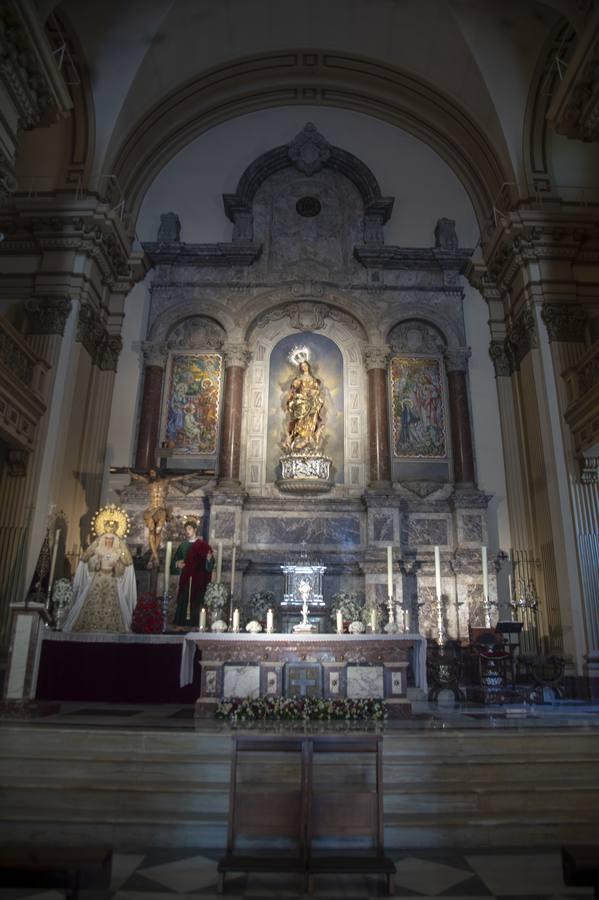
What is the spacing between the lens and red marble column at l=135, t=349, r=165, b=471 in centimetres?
1277

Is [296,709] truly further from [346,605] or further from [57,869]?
[57,869]

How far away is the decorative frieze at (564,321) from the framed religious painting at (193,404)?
6513 mm

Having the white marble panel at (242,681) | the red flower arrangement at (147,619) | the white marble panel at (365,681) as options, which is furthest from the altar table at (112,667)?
the white marble panel at (365,681)

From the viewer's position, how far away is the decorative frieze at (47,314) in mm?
11516

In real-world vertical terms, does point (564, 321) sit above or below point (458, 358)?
below

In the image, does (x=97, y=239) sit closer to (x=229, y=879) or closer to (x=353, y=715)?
(x=353, y=715)

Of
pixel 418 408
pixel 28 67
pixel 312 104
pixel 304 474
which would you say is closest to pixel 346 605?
pixel 304 474

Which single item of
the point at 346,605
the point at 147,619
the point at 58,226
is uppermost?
the point at 58,226

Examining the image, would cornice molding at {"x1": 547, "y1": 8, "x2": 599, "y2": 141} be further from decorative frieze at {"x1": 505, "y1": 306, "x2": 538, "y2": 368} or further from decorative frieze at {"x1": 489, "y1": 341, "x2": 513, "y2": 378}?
decorative frieze at {"x1": 489, "y1": 341, "x2": 513, "y2": 378}

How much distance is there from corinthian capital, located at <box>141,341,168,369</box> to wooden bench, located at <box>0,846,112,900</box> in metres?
10.9

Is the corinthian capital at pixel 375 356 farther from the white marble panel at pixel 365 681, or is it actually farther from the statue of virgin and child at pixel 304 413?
the white marble panel at pixel 365 681

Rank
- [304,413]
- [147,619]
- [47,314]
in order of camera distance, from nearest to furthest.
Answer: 1. [147,619]
2. [47,314]
3. [304,413]

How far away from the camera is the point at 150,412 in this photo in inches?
514

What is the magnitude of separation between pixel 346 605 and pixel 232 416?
14.6 feet
